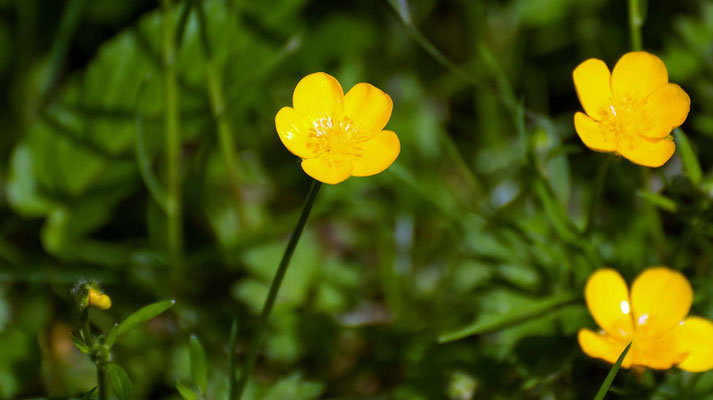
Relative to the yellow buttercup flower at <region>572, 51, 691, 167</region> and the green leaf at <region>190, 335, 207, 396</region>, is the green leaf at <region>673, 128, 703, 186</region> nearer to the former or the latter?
the yellow buttercup flower at <region>572, 51, 691, 167</region>

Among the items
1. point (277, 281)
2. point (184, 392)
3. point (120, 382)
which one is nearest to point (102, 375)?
point (120, 382)

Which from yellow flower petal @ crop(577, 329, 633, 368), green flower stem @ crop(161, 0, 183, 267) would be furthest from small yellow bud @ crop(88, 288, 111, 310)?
yellow flower petal @ crop(577, 329, 633, 368)

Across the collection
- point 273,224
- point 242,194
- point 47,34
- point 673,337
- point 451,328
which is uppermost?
point 47,34

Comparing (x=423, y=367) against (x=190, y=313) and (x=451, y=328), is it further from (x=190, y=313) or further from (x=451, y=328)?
(x=190, y=313)

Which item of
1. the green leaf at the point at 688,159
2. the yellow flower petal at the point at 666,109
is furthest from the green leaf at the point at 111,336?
the green leaf at the point at 688,159

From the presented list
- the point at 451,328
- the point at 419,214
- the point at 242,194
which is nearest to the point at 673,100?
the point at 451,328

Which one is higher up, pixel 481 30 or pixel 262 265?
pixel 481 30

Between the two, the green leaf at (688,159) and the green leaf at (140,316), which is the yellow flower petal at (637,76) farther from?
the green leaf at (140,316)

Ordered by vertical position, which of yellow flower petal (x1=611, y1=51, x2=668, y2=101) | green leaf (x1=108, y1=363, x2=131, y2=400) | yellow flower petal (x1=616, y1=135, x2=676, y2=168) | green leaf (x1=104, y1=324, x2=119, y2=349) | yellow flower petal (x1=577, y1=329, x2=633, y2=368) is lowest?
green leaf (x1=108, y1=363, x2=131, y2=400)
